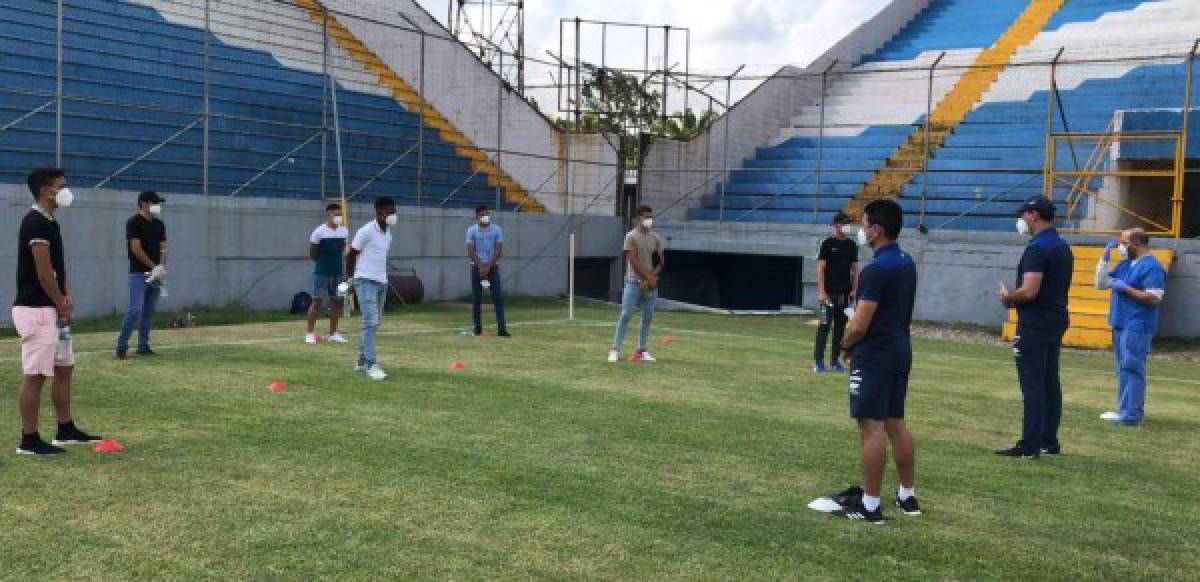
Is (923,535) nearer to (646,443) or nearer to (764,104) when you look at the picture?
(646,443)

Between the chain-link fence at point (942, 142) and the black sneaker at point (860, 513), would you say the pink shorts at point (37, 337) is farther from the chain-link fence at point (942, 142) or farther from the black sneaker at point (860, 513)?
the chain-link fence at point (942, 142)

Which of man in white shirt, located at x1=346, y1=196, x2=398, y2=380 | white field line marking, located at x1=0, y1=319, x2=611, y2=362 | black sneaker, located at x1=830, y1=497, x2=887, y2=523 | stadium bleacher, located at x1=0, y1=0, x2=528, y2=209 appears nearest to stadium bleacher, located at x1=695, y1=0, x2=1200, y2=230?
stadium bleacher, located at x1=0, y1=0, x2=528, y2=209

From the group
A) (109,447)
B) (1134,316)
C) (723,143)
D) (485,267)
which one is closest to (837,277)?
(1134,316)

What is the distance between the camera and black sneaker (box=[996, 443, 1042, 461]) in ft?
27.9

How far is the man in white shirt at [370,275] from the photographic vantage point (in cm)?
1161

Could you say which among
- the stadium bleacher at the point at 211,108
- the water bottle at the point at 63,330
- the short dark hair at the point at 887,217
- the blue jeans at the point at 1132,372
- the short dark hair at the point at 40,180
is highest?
the stadium bleacher at the point at 211,108

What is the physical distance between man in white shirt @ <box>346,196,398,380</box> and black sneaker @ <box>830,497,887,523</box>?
20.0 ft

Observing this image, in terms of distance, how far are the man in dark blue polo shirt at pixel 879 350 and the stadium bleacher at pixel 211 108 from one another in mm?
14480

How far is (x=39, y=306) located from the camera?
756 cm

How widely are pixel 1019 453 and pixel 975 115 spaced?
21.8m

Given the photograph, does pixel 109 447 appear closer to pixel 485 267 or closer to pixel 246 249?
pixel 485 267

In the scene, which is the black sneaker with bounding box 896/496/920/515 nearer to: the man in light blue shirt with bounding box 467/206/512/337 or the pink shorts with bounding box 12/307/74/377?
the pink shorts with bounding box 12/307/74/377

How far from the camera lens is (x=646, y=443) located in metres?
8.57

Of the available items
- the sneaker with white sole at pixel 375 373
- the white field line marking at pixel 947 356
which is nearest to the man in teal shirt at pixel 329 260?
the sneaker with white sole at pixel 375 373
